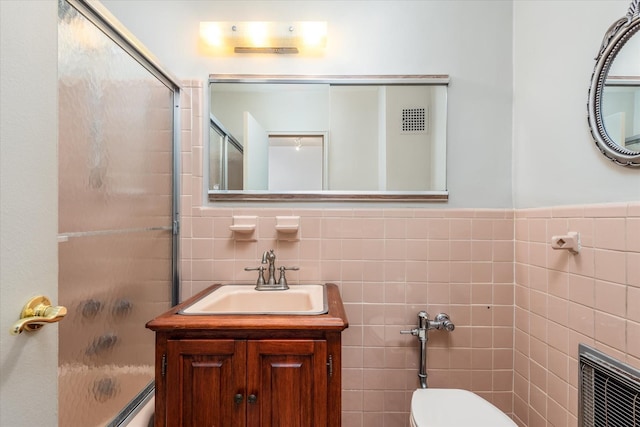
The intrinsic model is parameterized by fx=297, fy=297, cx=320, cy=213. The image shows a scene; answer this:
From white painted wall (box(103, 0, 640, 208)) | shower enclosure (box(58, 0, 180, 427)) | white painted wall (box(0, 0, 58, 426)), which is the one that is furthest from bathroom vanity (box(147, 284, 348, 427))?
white painted wall (box(103, 0, 640, 208))

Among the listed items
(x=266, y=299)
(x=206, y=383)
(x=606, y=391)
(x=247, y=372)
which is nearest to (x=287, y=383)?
(x=247, y=372)

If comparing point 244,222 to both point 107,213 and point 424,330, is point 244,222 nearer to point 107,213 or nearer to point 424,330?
point 107,213

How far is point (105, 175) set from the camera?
1.01 meters

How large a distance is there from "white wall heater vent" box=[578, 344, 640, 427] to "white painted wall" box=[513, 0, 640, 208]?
518 millimetres

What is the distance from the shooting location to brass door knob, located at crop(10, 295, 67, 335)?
52cm

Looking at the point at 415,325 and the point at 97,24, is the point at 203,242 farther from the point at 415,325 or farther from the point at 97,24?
the point at 415,325

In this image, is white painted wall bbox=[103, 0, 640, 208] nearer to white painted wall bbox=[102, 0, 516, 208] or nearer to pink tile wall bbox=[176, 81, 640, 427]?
white painted wall bbox=[102, 0, 516, 208]

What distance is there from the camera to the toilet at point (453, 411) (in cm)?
106

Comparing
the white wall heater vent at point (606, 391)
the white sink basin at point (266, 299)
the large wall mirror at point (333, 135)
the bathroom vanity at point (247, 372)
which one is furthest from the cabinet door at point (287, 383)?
the white wall heater vent at point (606, 391)

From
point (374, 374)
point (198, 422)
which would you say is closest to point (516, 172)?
point (374, 374)

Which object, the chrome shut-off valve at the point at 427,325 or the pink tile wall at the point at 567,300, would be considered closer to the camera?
the pink tile wall at the point at 567,300

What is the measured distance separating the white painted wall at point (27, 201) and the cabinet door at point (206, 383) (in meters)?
0.35

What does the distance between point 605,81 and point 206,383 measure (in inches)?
65.0

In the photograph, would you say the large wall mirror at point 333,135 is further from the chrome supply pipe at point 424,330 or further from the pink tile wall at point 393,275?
the chrome supply pipe at point 424,330
